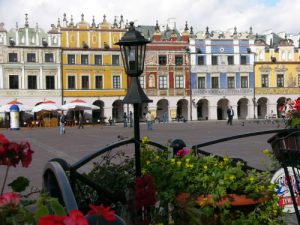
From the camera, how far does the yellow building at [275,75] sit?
5622 centimetres

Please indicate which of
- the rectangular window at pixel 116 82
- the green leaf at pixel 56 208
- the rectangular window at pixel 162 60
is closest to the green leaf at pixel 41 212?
the green leaf at pixel 56 208

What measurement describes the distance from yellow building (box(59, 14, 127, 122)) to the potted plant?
45852 millimetres

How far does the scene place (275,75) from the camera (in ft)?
186

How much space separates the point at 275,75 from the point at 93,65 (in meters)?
20.6

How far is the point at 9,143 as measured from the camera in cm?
214

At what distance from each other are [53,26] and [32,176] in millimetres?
42288

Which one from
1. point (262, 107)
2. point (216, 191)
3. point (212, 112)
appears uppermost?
point (262, 107)

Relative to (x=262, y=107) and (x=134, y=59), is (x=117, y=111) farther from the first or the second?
(x=134, y=59)

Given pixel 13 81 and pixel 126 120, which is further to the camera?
pixel 13 81

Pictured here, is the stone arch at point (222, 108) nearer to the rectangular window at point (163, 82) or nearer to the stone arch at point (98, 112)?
the rectangular window at point (163, 82)

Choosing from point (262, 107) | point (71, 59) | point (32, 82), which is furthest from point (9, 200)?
point (262, 107)

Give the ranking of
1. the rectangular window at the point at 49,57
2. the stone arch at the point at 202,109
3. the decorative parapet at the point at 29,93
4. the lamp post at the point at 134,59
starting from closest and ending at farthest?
the lamp post at the point at 134,59
the decorative parapet at the point at 29,93
the rectangular window at the point at 49,57
the stone arch at the point at 202,109

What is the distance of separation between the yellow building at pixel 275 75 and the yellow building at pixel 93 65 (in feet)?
50.7

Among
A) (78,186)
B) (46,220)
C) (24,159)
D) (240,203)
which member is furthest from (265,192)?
(46,220)
